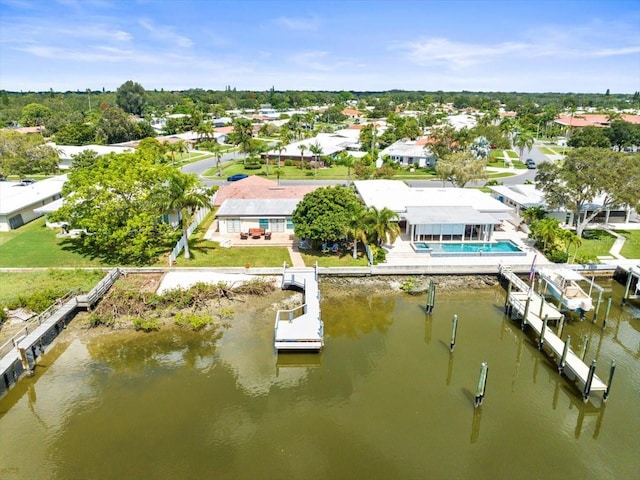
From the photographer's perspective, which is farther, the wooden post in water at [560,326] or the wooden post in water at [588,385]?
the wooden post in water at [560,326]

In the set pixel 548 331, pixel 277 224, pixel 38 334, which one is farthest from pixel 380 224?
pixel 38 334

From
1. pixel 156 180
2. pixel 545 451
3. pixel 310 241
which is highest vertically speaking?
pixel 156 180

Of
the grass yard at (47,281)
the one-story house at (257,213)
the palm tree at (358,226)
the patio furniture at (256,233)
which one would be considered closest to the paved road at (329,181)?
the one-story house at (257,213)

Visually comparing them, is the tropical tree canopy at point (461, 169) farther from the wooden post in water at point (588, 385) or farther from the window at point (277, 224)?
the wooden post in water at point (588, 385)

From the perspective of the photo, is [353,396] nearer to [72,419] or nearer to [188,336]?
[188,336]

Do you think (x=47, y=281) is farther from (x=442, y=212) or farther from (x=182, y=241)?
(x=442, y=212)

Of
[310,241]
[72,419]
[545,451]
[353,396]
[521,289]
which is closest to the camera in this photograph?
[545,451]

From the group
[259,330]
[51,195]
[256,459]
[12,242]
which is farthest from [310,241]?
[51,195]

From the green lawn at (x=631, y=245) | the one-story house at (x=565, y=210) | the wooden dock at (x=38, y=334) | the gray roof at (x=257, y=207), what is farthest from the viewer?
the one-story house at (x=565, y=210)
